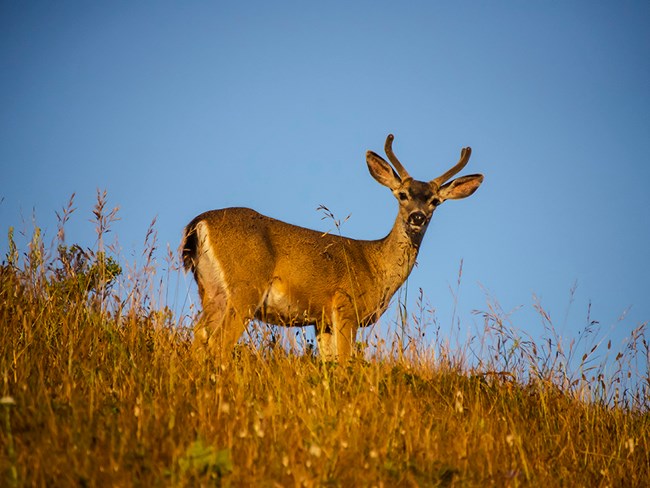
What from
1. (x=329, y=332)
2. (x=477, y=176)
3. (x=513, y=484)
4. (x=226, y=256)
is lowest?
(x=513, y=484)

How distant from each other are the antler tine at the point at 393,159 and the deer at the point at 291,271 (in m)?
0.32

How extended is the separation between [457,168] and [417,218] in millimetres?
1288

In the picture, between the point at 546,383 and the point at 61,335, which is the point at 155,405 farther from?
the point at 546,383

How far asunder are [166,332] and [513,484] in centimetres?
334

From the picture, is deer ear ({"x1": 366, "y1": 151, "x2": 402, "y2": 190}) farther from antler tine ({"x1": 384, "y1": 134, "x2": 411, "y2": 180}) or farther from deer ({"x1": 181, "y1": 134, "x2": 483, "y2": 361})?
deer ({"x1": 181, "y1": 134, "x2": 483, "y2": 361})

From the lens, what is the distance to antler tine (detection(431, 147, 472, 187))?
940 centimetres

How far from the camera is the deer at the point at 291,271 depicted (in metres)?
7.16

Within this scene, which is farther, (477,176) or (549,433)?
(477,176)

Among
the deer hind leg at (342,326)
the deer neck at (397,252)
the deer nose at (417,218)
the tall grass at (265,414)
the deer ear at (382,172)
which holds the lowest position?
the tall grass at (265,414)

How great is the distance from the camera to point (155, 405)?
341cm

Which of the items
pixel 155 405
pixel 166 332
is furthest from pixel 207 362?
pixel 155 405

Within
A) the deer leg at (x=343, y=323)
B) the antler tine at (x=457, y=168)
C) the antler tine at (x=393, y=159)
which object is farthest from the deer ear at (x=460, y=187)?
the deer leg at (x=343, y=323)

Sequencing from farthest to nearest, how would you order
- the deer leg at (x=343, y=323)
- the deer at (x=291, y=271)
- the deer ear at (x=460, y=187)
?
the deer ear at (x=460, y=187), the deer leg at (x=343, y=323), the deer at (x=291, y=271)

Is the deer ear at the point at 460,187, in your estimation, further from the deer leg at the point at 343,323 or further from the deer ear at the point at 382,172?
the deer leg at the point at 343,323
